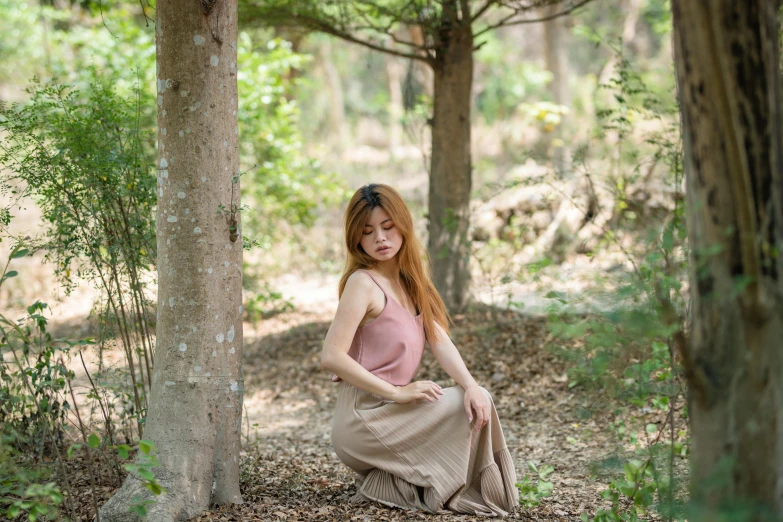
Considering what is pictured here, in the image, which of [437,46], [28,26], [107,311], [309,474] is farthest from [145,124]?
[28,26]

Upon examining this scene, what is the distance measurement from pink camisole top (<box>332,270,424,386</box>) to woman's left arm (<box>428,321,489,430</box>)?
172 mm

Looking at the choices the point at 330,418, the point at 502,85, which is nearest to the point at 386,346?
the point at 330,418

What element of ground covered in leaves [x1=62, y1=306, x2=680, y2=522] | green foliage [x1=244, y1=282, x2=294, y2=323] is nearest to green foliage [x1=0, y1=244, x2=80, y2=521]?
ground covered in leaves [x1=62, y1=306, x2=680, y2=522]

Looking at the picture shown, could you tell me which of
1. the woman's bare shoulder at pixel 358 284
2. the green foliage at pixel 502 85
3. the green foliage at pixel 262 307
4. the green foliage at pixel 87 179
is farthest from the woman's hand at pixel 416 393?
the green foliage at pixel 502 85

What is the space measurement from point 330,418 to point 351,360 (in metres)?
2.87

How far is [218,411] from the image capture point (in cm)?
320

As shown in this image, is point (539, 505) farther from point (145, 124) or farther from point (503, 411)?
point (145, 124)

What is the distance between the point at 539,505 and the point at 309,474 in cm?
135

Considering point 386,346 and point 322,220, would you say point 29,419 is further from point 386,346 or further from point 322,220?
point 322,220

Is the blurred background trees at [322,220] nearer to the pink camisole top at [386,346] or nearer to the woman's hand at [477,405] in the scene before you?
the woman's hand at [477,405]

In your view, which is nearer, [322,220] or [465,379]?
[465,379]

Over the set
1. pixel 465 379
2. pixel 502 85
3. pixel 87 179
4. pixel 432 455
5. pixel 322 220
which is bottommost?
pixel 432 455

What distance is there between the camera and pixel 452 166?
723cm

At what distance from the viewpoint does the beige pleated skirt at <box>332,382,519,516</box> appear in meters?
3.30
